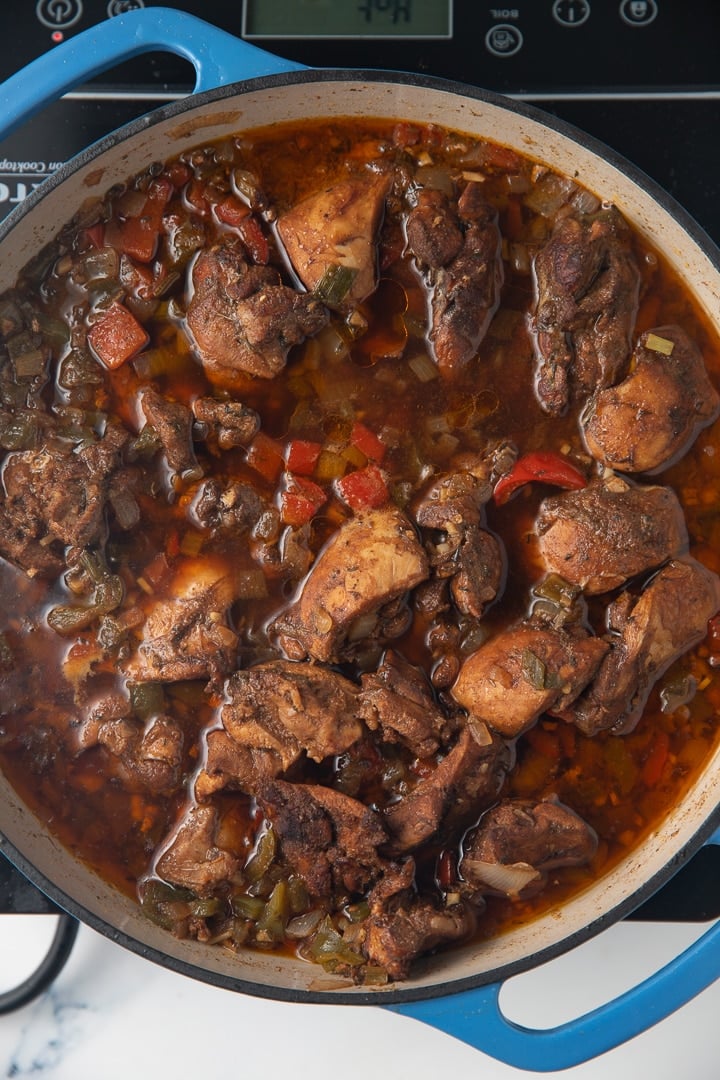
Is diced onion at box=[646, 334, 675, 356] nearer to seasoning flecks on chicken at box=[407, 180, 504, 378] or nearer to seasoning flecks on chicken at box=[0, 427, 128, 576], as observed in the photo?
seasoning flecks on chicken at box=[407, 180, 504, 378]

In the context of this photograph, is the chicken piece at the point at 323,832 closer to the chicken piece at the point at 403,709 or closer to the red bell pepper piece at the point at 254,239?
the chicken piece at the point at 403,709

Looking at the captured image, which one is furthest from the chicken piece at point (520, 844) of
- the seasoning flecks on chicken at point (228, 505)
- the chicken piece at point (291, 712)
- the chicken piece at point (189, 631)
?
the seasoning flecks on chicken at point (228, 505)

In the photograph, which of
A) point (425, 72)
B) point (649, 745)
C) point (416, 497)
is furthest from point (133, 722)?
point (425, 72)

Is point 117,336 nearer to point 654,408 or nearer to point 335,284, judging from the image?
point 335,284

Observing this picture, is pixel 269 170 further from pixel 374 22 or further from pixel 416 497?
pixel 416 497

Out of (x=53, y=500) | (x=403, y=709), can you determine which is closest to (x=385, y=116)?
(x=53, y=500)
